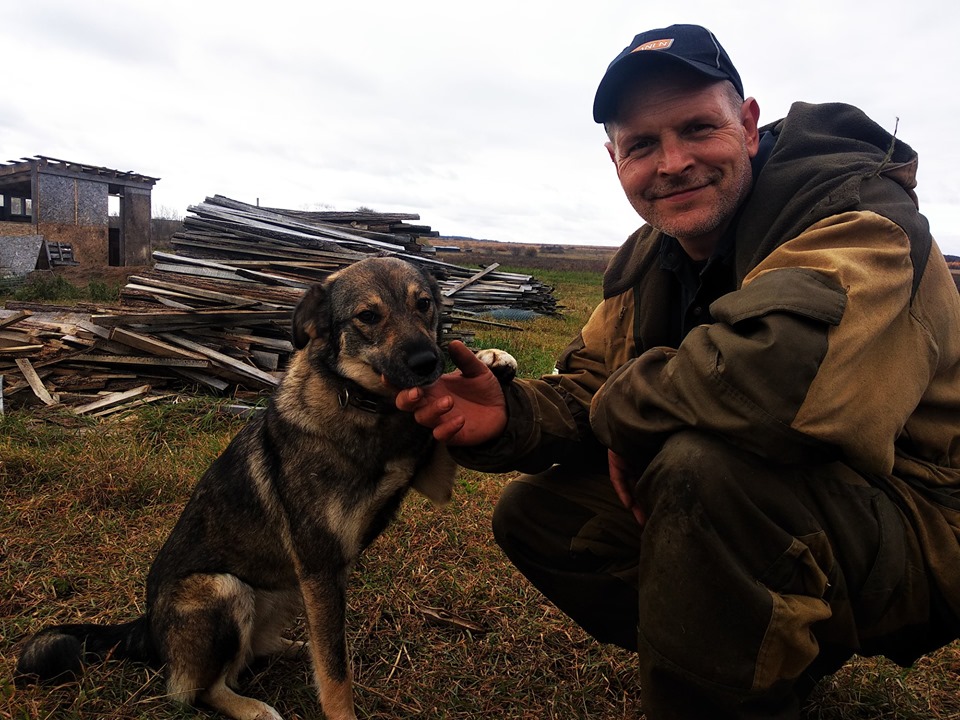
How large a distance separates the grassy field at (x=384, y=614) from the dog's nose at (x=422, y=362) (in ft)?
4.17

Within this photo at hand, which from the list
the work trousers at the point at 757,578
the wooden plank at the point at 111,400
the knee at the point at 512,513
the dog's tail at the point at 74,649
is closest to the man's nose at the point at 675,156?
the work trousers at the point at 757,578

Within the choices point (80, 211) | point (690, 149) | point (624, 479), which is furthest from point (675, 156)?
point (80, 211)

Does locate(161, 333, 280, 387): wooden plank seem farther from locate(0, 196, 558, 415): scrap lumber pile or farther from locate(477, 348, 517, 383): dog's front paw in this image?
locate(477, 348, 517, 383): dog's front paw

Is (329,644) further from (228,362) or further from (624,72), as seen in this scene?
(228,362)

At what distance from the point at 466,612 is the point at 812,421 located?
2.06 metres

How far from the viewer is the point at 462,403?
8.18 feet

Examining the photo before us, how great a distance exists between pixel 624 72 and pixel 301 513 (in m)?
2.04

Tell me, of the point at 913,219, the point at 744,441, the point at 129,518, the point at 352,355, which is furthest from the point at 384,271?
the point at 129,518

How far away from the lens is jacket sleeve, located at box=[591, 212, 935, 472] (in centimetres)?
168

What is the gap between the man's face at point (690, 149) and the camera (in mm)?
2309

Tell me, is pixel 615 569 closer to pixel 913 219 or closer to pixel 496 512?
pixel 496 512

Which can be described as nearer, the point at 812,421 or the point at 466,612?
the point at 812,421

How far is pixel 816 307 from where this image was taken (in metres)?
1.71

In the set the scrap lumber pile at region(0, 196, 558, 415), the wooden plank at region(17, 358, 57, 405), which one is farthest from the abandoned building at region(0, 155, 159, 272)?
the wooden plank at region(17, 358, 57, 405)
